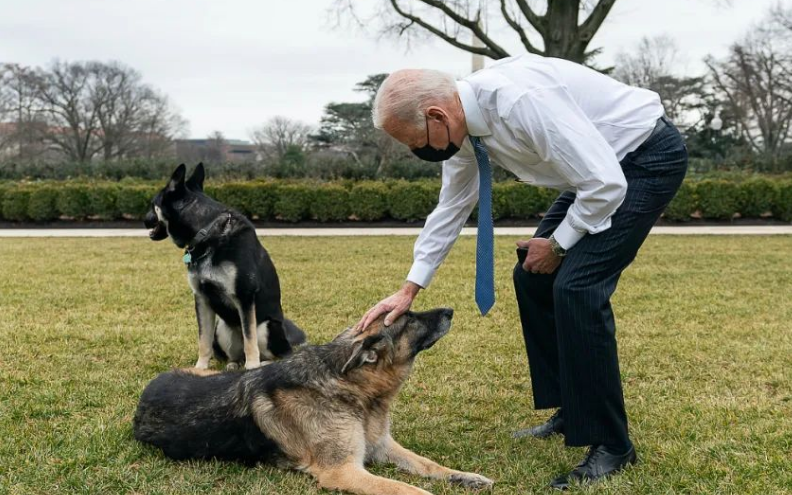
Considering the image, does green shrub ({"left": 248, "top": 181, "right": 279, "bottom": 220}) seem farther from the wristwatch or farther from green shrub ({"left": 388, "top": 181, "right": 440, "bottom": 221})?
the wristwatch

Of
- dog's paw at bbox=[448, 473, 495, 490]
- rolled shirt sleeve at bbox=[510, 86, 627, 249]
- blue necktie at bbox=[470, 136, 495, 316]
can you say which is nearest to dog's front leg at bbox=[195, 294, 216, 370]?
blue necktie at bbox=[470, 136, 495, 316]

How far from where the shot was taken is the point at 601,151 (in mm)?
2748

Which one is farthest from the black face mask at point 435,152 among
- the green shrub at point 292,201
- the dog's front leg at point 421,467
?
the green shrub at point 292,201

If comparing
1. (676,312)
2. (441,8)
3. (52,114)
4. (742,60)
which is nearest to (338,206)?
Answer: (441,8)

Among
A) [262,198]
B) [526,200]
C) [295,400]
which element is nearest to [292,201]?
[262,198]

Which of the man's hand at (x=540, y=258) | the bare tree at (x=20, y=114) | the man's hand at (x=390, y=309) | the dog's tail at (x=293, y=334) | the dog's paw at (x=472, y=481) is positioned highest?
the bare tree at (x=20, y=114)

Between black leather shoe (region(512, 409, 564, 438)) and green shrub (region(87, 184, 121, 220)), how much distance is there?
16488mm

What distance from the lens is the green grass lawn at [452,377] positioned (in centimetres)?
328

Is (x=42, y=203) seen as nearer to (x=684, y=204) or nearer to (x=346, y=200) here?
(x=346, y=200)

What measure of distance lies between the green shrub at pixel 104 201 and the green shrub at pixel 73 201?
0.18m

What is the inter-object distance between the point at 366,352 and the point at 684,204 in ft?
50.1

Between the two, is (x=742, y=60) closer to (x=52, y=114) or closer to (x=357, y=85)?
(x=357, y=85)

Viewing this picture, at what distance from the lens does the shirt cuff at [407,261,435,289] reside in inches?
143

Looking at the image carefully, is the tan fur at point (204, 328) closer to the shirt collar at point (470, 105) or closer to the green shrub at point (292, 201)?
the shirt collar at point (470, 105)
